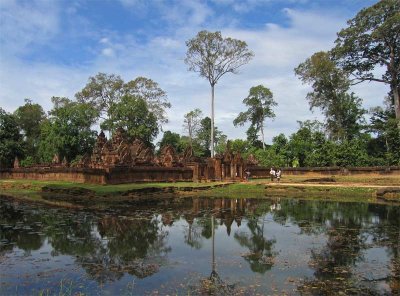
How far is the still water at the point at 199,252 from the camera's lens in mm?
7871

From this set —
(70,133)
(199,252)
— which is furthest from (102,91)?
(199,252)

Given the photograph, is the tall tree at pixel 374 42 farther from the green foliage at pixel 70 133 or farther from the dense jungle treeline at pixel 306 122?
the green foliage at pixel 70 133

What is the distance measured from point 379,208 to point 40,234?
1597cm

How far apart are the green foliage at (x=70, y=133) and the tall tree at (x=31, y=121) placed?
14974mm

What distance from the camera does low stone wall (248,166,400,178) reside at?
125ft

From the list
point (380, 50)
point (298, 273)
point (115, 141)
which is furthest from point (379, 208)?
→ point (380, 50)

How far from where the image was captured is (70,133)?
53250 mm

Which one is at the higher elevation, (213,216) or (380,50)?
(380,50)

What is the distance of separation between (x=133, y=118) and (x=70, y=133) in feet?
29.5

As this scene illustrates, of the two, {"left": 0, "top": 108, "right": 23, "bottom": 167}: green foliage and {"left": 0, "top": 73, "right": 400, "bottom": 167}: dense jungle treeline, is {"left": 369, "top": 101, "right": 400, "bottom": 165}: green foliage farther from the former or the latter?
{"left": 0, "top": 108, "right": 23, "bottom": 167}: green foliage

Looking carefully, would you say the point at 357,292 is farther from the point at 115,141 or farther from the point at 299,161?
the point at 299,161

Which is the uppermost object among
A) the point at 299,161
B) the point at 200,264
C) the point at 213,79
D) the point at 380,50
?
the point at 380,50

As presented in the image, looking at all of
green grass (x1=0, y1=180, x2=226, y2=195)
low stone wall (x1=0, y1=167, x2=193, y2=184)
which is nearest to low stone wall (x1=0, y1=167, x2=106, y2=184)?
low stone wall (x1=0, y1=167, x2=193, y2=184)

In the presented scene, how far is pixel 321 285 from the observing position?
7824 millimetres
